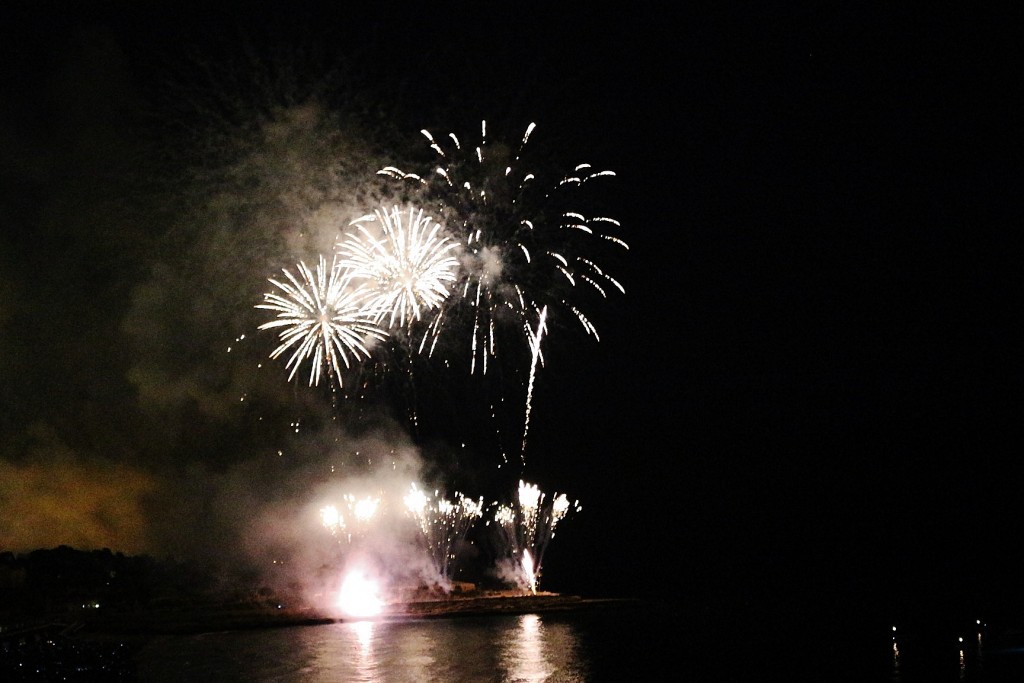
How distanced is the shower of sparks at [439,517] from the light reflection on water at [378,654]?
8.44 metres

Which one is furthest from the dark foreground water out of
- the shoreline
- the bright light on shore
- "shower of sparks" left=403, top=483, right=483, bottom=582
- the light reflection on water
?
"shower of sparks" left=403, top=483, right=483, bottom=582

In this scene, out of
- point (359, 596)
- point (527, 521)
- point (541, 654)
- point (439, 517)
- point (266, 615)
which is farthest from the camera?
point (439, 517)

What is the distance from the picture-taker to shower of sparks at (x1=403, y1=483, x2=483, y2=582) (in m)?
44.5

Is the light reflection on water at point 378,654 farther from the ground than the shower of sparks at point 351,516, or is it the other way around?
the shower of sparks at point 351,516

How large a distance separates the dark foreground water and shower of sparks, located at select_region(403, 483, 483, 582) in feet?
24.1

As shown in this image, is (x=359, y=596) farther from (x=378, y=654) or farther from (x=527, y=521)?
(x=378, y=654)

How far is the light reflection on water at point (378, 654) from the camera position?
70.1 ft

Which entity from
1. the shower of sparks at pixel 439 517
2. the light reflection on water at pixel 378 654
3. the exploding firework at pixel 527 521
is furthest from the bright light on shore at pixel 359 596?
the exploding firework at pixel 527 521

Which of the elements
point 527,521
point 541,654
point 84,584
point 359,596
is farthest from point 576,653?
point 84,584

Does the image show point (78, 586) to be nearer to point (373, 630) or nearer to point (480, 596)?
point (480, 596)

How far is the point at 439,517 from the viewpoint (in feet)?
164

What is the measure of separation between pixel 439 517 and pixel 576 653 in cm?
2489

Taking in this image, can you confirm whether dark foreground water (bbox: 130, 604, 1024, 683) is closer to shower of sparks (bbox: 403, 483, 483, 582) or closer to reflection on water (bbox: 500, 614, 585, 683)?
reflection on water (bbox: 500, 614, 585, 683)

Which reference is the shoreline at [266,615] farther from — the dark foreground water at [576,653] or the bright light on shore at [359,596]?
the dark foreground water at [576,653]
